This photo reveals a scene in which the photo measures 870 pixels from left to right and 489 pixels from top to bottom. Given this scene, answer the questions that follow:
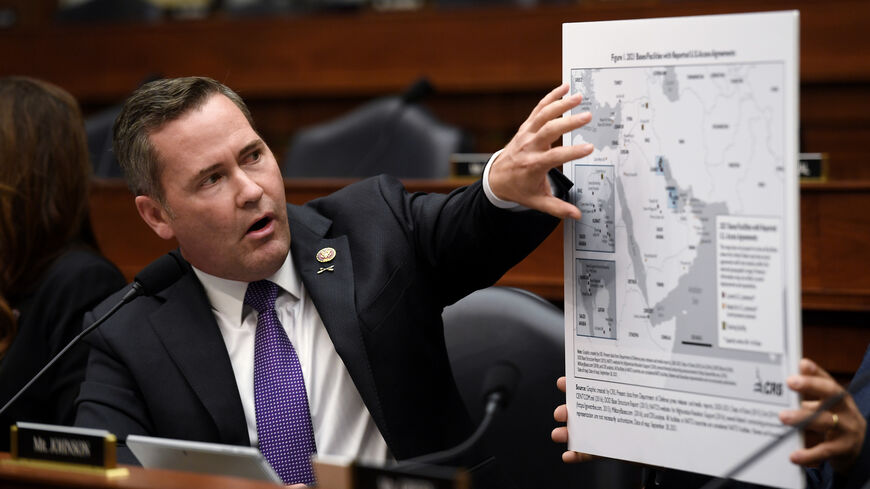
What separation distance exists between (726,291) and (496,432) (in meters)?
0.71

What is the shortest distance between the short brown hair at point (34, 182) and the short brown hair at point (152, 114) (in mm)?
513

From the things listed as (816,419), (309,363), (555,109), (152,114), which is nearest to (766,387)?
(816,419)

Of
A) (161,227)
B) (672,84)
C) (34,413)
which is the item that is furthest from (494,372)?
(34,413)

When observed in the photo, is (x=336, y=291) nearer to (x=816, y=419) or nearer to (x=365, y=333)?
(x=365, y=333)

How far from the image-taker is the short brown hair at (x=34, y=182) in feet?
7.19

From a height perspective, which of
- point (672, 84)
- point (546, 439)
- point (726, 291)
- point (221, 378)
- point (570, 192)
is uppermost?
point (672, 84)

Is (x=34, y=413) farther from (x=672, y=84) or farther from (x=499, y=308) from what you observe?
(x=672, y=84)

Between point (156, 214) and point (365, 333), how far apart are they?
1.52 ft

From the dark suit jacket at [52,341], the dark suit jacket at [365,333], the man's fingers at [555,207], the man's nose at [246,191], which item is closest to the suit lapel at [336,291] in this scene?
the dark suit jacket at [365,333]

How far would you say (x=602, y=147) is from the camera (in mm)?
1370

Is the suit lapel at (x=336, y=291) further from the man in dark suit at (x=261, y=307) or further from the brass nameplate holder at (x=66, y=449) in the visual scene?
the brass nameplate holder at (x=66, y=449)

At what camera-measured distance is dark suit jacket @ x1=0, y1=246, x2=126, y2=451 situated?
6.95ft

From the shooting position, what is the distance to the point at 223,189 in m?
1.70

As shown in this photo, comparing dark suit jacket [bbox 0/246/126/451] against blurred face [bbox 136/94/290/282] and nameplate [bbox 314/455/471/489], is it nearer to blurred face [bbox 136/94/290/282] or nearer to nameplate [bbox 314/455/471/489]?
blurred face [bbox 136/94/290/282]
